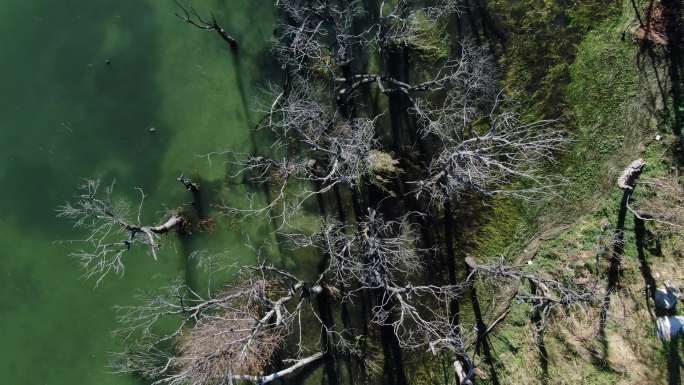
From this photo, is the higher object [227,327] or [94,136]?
[94,136]

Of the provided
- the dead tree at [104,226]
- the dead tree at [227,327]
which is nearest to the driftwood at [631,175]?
the dead tree at [227,327]

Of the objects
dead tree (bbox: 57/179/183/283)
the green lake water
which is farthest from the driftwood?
dead tree (bbox: 57/179/183/283)

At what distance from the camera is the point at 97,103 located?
1088cm

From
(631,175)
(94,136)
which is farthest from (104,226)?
(631,175)

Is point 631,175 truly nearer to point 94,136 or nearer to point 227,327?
point 227,327

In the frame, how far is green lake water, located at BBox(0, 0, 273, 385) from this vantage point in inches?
425

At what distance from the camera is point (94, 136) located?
10.9 meters

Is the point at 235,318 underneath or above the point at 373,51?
underneath

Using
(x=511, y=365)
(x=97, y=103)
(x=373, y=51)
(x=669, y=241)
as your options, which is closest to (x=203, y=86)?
(x=97, y=103)

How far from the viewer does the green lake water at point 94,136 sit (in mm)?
10797

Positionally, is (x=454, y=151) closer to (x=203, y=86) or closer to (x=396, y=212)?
(x=396, y=212)

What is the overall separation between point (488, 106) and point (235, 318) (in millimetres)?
6325

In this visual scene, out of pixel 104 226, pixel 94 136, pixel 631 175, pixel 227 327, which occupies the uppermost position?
pixel 94 136

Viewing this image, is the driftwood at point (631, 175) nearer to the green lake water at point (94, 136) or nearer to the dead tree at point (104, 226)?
the green lake water at point (94, 136)
